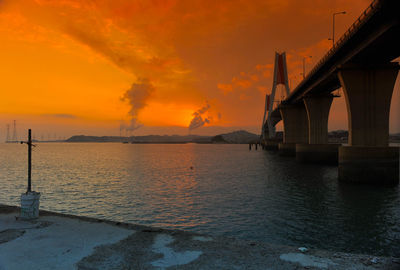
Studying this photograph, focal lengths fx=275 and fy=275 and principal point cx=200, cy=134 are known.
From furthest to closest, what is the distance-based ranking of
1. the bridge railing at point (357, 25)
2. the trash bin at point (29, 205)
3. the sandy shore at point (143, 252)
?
the bridge railing at point (357, 25) → the trash bin at point (29, 205) → the sandy shore at point (143, 252)

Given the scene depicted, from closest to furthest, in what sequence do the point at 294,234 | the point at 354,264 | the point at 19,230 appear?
1. the point at 354,264
2. the point at 19,230
3. the point at 294,234

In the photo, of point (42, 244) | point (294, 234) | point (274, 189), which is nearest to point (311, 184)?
point (274, 189)

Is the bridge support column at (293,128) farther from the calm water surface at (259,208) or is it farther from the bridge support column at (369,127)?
the bridge support column at (369,127)

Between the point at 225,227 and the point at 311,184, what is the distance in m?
16.8

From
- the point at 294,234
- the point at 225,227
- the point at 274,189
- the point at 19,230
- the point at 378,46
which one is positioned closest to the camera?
the point at 19,230

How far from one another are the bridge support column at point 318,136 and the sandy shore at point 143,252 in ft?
138

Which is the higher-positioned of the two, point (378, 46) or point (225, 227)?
point (378, 46)

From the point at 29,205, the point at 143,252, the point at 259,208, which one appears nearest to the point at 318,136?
the point at 259,208

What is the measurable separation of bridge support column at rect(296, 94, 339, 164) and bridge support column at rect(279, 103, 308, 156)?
16857 mm

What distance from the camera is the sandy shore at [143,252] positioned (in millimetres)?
6668

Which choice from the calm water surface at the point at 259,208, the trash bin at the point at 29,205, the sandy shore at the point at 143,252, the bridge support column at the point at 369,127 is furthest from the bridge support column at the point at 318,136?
the trash bin at the point at 29,205

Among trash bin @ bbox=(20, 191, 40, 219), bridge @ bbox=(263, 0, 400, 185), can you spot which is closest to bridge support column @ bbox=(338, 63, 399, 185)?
bridge @ bbox=(263, 0, 400, 185)

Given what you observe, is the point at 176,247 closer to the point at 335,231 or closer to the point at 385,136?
the point at 335,231

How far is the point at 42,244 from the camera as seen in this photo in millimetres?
7879
